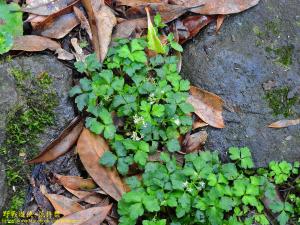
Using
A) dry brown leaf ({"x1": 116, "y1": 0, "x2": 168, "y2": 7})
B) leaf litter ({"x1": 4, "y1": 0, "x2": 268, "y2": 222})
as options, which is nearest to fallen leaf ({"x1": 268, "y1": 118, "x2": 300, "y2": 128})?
leaf litter ({"x1": 4, "y1": 0, "x2": 268, "y2": 222})

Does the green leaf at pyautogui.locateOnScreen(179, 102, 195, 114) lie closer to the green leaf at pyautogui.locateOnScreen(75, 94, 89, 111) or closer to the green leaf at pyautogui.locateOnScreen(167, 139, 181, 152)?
the green leaf at pyautogui.locateOnScreen(167, 139, 181, 152)

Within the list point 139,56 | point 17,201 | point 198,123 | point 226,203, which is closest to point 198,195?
point 226,203

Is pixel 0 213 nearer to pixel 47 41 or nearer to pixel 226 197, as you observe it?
pixel 47 41

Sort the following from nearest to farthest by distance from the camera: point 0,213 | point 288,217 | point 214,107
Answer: point 0,213, point 288,217, point 214,107

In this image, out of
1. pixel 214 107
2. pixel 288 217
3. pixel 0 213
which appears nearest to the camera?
pixel 0 213

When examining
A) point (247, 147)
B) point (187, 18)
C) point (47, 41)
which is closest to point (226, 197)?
point (247, 147)

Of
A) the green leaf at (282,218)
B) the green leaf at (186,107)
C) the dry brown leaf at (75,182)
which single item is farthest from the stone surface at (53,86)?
the green leaf at (282,218)

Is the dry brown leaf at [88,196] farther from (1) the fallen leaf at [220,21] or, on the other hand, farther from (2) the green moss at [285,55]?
(2) the green moss at [285,55]
